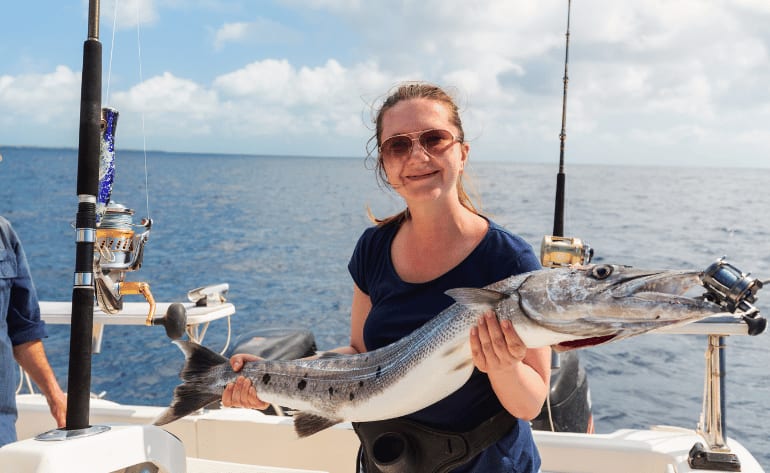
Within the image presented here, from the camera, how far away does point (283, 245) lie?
2248cm

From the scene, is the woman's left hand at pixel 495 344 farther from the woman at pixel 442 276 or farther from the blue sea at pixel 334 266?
the blue sea at pixel 334 266

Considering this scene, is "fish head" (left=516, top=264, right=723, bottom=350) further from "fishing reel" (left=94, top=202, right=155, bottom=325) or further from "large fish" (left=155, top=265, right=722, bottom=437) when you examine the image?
"fishing reel" (left=94, top=202, right=155, bottom=325)

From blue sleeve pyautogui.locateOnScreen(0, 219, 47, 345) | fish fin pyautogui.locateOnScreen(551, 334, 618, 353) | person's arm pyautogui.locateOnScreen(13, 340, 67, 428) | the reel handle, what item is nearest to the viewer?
fish fin pyautogui.locateOnScreen(551, 334, 618, 353)

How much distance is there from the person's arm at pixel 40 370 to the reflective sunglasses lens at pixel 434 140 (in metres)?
2.01

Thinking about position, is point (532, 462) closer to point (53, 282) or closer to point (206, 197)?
point (53, 282)

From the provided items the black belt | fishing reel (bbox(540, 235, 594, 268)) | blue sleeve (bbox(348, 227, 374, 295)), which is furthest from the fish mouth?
fishing reel (bbox(540, 235, 594, 268))

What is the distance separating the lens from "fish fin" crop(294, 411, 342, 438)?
2.15 meters

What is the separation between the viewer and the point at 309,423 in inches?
85.7

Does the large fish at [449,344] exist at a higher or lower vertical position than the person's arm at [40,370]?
higher

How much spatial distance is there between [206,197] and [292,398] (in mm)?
44265

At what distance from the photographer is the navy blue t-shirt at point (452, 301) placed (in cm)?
186

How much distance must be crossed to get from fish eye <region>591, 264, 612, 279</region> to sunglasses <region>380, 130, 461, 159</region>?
2.17 feet

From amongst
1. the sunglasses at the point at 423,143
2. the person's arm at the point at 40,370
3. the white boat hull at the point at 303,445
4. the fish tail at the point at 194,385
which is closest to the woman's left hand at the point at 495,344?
the sunglasses at the point at 423,143

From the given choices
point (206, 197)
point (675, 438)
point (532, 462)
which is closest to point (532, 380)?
point (532, 462)
